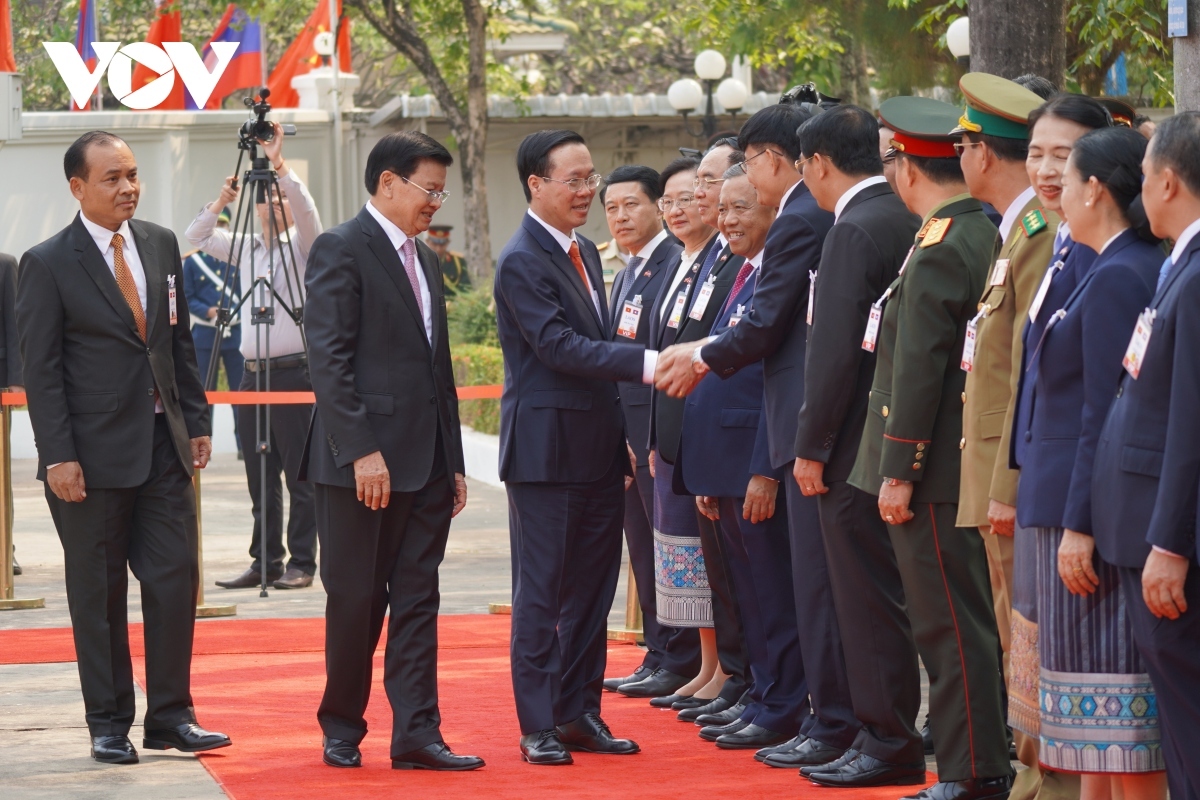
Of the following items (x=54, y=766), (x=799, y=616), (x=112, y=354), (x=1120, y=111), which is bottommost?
(x=54, y=766)

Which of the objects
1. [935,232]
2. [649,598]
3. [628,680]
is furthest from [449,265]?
[935,232]

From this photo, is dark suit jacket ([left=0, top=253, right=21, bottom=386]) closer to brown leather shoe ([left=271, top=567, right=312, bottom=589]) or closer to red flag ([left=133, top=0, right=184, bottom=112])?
brown leather shoe ([left=271, top=567, right=312, bottom=589])

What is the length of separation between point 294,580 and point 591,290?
3969 millimetres

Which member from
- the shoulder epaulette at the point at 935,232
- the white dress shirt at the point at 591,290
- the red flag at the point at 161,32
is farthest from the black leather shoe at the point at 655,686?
the red flag at the point at 161,32

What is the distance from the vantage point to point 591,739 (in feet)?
16.8

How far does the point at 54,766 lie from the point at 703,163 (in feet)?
9.29

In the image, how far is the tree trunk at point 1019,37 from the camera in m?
6.97

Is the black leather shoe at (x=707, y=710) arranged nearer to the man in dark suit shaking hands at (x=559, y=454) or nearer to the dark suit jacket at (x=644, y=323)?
the man in dark suit shaking hands at (x=559, y=454)

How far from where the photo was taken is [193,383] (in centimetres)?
538

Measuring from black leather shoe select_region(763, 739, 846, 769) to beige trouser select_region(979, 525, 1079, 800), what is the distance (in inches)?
26.0

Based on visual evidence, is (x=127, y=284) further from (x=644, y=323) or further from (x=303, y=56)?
(x=303, y=56)

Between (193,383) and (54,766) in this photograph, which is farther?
(193,383)

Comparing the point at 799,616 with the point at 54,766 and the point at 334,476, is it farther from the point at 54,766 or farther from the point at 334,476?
the point at 54,766

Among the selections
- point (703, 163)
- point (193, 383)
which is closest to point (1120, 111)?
point (703, 163)
